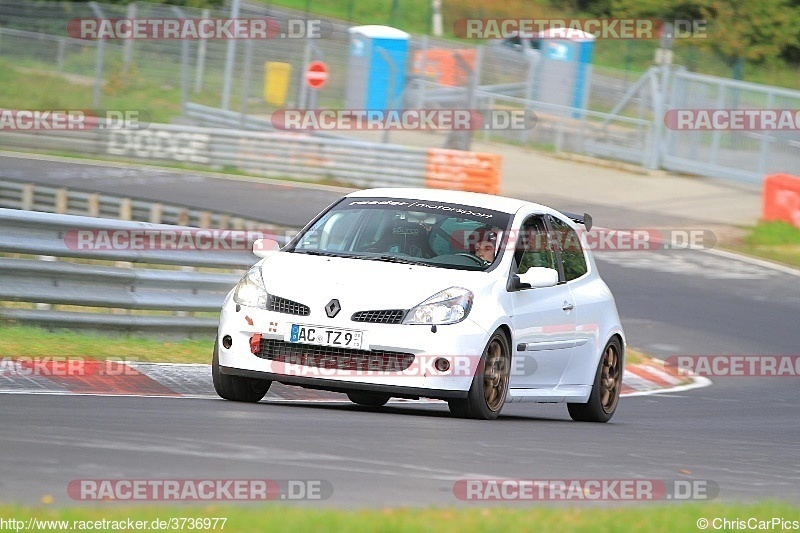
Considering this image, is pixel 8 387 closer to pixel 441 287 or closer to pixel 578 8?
pixel 441 287

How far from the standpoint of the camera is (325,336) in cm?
955

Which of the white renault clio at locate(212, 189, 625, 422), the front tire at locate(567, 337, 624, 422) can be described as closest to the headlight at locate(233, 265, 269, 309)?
the white renault clio at locate(212, 189, 625, 422)

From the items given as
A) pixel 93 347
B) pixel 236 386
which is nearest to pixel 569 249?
pixel 236 386

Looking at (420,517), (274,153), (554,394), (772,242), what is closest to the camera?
(420,517)

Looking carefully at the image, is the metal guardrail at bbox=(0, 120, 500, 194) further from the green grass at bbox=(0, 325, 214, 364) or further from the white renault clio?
the white renault clio

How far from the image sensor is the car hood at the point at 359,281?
959cm

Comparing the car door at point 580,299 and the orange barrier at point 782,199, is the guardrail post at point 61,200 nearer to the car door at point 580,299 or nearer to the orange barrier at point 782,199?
the orange barrier at point 782,199

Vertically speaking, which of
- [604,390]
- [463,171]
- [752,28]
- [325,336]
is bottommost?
[463,171]

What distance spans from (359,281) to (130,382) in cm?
210

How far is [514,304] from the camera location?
1027 cm

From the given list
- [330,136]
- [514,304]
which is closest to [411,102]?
[330,136]

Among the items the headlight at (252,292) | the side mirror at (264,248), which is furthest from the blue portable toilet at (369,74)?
the headlight at (252,292)

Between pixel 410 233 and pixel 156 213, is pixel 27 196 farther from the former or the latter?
pixel 410 233

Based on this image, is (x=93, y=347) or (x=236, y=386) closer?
(x=236, y=386)
